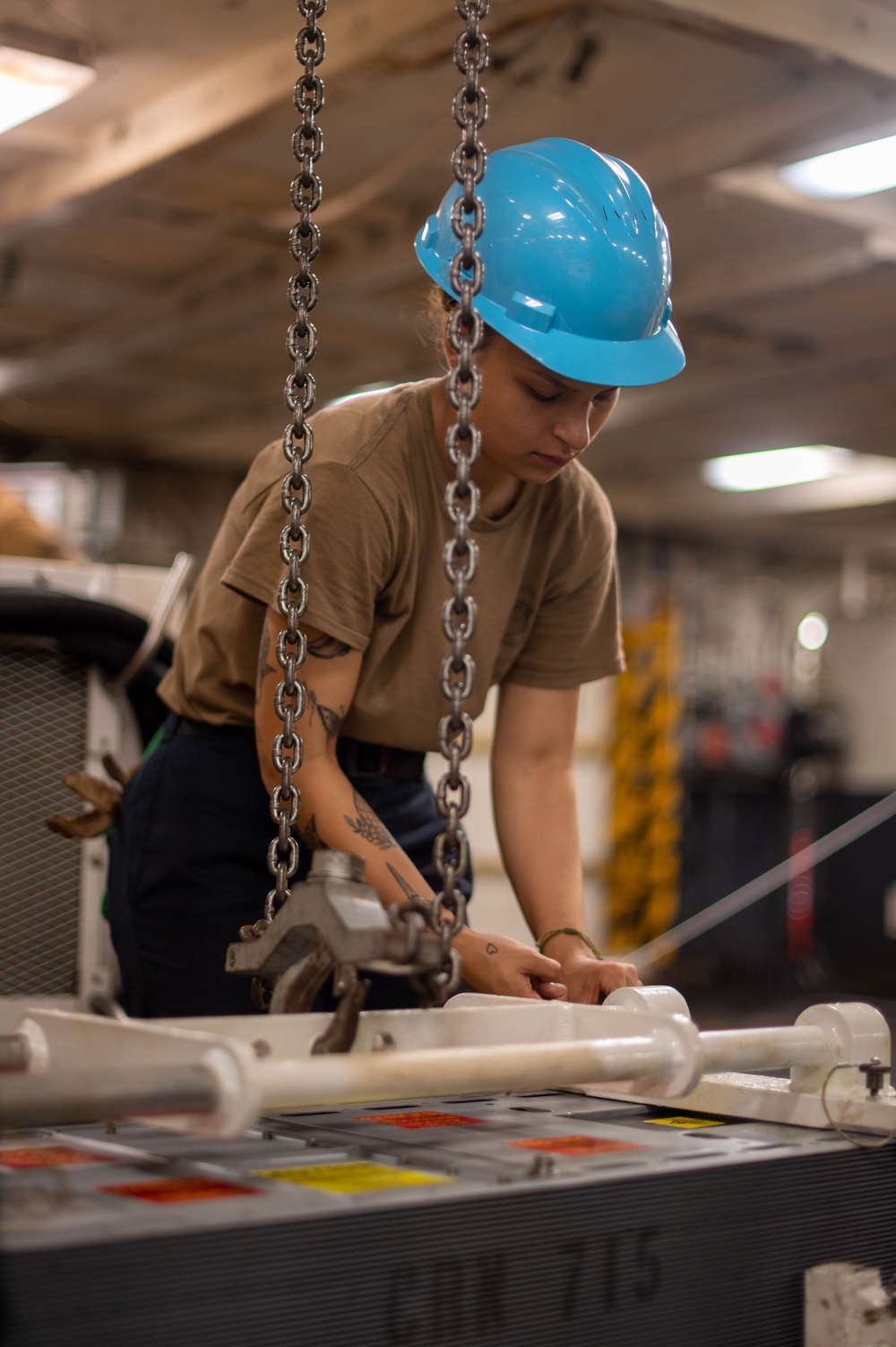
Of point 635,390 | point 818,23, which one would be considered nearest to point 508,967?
point 818,23

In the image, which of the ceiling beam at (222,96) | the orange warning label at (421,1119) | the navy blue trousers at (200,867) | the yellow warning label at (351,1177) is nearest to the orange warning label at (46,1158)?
the yellow warning label at (351,1177)

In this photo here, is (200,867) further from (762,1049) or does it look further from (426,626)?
(762,1049)

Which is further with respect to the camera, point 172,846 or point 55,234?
point 55,234

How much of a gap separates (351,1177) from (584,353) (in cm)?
94

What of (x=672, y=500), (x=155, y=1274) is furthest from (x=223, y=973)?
(x=672, y=500)

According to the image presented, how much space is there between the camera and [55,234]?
563cm

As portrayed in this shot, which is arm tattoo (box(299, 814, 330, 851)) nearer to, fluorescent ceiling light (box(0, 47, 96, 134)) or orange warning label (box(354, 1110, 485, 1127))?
orange warning label (box(354, 1110, 485, 1127))

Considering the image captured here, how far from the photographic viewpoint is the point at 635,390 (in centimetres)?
738

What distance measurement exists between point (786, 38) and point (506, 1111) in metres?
3.06

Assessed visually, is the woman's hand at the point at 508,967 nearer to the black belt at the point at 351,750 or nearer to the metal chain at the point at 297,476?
the metal chain at the point at 297,476

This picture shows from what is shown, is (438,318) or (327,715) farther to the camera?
(438,318)

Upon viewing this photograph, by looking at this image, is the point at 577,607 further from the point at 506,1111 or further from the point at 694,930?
the point at 694,930

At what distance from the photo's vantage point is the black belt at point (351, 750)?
6.08ft

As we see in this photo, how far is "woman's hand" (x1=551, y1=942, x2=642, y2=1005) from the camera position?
5.07 ft
